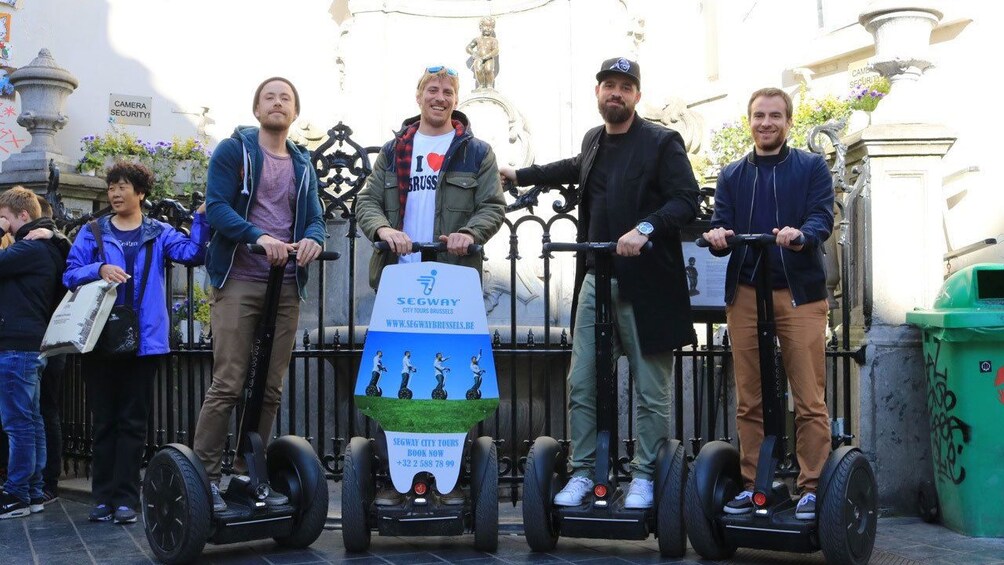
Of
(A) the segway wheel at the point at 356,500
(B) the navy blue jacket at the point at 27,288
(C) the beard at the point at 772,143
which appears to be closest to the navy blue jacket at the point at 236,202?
(A) the segway wheel at the point at 356,500

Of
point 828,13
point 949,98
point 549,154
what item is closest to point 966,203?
point 949,98

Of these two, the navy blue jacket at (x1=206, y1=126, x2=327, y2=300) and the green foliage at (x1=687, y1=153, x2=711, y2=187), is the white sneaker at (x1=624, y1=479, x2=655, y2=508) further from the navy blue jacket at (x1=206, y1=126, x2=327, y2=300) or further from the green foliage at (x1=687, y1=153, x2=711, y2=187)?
the green foliage at (x1=687, y1=153, x2=711, y2=187)

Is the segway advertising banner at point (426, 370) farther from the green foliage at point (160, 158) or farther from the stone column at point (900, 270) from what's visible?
the green foliage at point (160, 158)

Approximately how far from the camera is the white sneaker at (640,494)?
3.99 m

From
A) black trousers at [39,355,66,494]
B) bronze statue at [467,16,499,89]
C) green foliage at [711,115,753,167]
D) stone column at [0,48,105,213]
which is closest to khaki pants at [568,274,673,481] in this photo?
black trousers at [39,355,66,494]

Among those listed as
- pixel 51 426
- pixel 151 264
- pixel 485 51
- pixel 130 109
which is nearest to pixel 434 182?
pixel 151 264

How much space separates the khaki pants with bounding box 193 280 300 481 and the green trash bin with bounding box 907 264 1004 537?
8.92 feet

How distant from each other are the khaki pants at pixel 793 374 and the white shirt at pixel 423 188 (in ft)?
4.06

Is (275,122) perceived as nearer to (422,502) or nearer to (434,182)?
(434,182)

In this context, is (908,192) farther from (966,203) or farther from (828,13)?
(828,13)

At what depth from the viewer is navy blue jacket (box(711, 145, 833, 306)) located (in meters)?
4.08

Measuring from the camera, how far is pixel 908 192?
5.21 meters

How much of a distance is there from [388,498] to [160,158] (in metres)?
8.62

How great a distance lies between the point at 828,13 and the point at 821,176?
8195 millimetres
